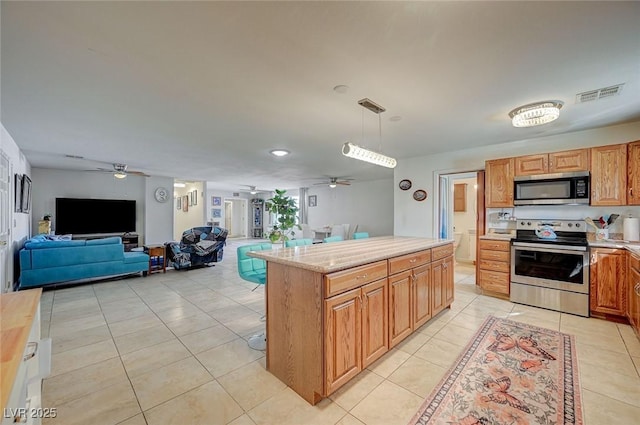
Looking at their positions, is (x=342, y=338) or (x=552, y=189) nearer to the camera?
(x=342, y=338)

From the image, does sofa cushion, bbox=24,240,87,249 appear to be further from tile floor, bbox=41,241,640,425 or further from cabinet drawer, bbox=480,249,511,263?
cabinet drawer, bbox=480,249,511,263

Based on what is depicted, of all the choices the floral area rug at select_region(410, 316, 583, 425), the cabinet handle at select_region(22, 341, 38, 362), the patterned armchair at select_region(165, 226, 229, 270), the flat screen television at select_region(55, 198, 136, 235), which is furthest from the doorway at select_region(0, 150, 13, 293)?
the floral area rug at select_region(410, 316, 583, 425)

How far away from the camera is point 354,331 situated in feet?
6.45

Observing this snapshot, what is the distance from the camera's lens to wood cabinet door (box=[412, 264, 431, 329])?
2.68 metres

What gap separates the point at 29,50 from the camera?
5.87ft

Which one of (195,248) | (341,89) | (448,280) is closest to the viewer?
(341,89)

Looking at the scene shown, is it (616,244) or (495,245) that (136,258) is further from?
(616,244)

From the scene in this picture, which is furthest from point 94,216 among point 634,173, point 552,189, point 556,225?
point 634,173

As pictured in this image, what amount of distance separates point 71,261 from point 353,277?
16.5 ft

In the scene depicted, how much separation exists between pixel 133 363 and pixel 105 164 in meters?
5.20

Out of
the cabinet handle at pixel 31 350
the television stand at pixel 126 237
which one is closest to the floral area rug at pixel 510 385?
the cabinet handle at pixel 31 350

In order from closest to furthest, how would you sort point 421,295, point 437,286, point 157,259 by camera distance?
point 421,295, point 437,286, point 157,259

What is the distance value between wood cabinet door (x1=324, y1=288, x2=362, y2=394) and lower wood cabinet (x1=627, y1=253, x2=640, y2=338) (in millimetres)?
2775

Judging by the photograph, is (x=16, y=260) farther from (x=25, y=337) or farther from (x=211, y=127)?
(x=25, y=337)
